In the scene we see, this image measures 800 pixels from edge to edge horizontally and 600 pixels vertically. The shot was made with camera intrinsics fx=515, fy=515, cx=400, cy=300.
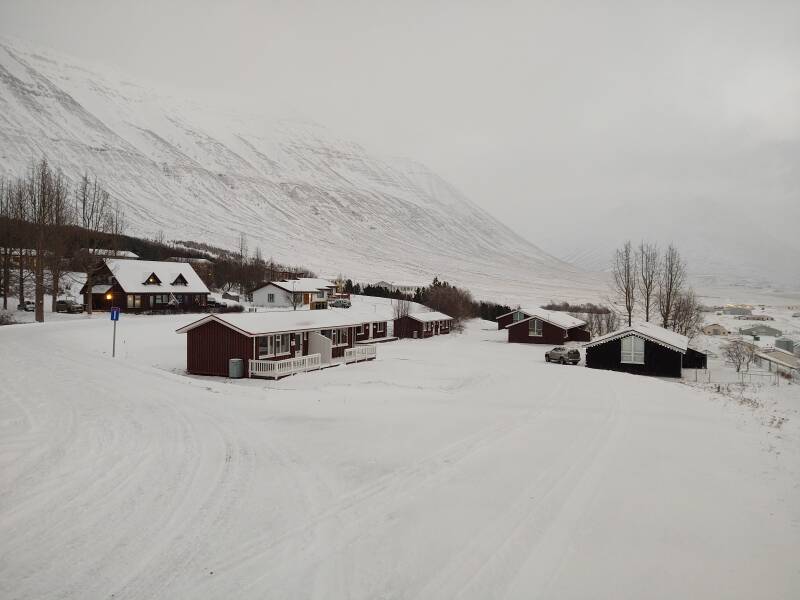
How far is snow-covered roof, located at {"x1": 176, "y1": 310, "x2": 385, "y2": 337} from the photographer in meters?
30.9

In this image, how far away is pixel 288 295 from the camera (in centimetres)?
7612

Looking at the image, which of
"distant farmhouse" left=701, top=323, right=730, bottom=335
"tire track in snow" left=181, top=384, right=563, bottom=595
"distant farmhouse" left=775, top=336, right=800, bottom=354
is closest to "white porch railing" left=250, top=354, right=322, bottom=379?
"tire track in snow" left=181, top=384, right=563, bottom=595

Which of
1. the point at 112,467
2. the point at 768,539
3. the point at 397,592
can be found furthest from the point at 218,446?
the point at 768,539

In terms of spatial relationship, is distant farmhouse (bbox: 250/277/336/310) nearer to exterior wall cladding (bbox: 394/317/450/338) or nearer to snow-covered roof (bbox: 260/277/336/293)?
snow-covered roof (bbox: 260/277/336/293)

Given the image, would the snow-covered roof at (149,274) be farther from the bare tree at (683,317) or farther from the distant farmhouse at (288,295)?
the bare tree at (683,317)

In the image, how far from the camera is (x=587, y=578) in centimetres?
655

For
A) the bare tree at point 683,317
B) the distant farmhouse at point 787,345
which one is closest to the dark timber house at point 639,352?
the bare tree at point 683,317

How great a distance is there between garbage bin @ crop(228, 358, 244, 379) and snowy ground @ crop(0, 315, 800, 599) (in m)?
13.1

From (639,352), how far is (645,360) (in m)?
0.72

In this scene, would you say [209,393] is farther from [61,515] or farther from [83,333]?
[83,333]

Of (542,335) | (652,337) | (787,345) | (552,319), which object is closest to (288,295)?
(542,335)

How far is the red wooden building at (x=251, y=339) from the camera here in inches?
1214

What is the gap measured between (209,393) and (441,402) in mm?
7933

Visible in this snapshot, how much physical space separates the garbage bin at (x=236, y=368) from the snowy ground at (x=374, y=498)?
13079 millimetres
